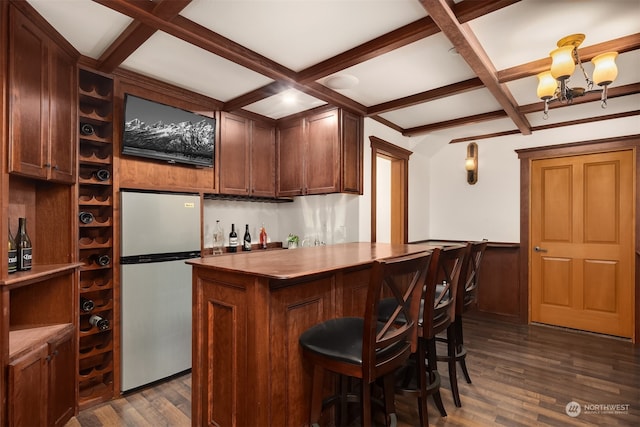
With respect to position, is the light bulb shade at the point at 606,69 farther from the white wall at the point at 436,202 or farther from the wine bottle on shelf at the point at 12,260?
the wine bottle on shelf at the point at 12,260

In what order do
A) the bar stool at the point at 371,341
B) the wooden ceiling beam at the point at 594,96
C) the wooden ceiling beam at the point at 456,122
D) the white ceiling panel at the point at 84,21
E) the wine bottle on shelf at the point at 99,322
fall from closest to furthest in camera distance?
the bar stool at the point at 371,341 < the white ceiling panel at the point at 84,21 < the wine bottle on shelf at the point at 99,322 < the wooden ceiling beam at the point at 594,96 < the wooden ceiling beam at the point at 456,122

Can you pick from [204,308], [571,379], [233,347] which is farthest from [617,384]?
[204,308]

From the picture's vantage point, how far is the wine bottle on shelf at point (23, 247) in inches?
78.2

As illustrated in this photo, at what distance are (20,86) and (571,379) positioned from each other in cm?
438

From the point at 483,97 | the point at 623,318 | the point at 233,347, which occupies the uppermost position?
the point at 483,97

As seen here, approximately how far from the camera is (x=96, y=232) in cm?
264

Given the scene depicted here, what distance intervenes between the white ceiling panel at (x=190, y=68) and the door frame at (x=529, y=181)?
3460mm

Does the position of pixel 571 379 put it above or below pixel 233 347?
below

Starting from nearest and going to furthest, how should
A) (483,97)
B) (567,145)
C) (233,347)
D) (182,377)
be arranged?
1. (233,347)
2. (182,377)
3. (483,97)
4. (567,145)

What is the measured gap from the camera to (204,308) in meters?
1.87

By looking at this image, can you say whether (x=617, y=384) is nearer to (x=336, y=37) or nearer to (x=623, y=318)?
(x=623, y=318)

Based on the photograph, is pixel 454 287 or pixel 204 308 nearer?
pixel 204 308

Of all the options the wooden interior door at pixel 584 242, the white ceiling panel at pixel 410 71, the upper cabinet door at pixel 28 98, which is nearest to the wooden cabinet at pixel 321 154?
the white ceiling panel at pixel 410 71

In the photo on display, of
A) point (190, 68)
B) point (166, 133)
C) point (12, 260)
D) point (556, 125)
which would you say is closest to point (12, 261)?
point (12, 260)
